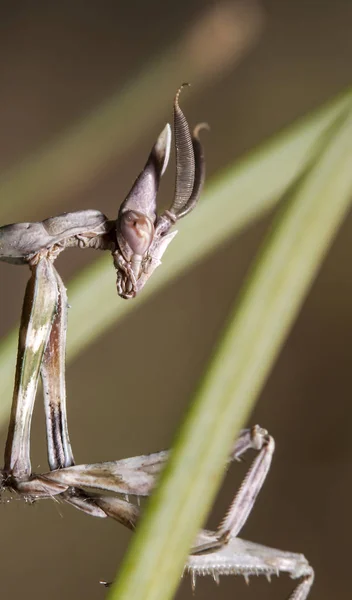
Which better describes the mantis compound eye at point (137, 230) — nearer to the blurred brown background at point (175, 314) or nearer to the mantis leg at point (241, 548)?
the mantis leg at point (241, 548)

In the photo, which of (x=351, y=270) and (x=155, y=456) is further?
(x=351, y=270)

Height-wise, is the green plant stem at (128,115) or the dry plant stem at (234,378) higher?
the green plant stem at (128,115)

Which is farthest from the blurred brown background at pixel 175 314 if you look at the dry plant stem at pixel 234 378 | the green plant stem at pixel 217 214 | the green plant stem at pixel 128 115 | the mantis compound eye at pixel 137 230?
the dry plant stem at pixel 234 378

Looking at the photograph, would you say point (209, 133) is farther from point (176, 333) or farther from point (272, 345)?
point (272, 345)

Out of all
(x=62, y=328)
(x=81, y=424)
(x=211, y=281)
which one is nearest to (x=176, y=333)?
(x=211, y=281)

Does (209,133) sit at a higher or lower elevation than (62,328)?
higher

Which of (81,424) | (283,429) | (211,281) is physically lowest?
(81,424)

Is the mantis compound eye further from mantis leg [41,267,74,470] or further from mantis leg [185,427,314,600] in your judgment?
mantis leg [185,427,314,600]

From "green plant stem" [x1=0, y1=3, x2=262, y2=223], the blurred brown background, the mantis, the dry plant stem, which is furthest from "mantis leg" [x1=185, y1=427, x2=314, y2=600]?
"green plant stem" [x1=0, y1=3, x2=262, y2=223]
